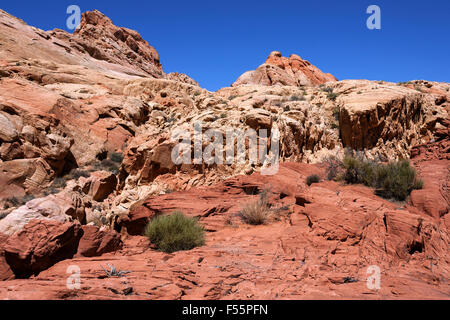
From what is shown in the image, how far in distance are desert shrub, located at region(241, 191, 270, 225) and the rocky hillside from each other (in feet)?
0.69

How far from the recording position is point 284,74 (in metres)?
28.2

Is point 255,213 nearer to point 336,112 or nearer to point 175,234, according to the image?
point 175,234

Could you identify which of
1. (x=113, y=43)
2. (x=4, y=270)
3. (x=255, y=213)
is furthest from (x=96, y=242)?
(x=113, y=43)

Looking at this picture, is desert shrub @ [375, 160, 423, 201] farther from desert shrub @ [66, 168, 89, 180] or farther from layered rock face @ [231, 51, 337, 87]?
layered rock face @ [231, 51, 337, 87]

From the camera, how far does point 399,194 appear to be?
23.7 ft

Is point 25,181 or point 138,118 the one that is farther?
point 138,118

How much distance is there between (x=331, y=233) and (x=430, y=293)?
1.95 metres

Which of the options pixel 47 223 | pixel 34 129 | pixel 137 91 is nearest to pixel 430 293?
pixel 47 223

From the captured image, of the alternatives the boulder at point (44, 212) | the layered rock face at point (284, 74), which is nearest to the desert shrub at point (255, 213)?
the boulder at point (44, 212)

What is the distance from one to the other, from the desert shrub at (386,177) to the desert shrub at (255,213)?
3386 millimetres

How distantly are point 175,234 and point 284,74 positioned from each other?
2593 centimetres

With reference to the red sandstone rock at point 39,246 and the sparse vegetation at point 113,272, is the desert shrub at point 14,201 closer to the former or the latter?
the red sandstone rock at point 39,246

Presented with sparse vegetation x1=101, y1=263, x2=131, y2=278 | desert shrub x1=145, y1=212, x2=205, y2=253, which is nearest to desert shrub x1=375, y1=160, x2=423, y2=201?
desert shrub x1=145, y1=212, x2=205, y2=253
